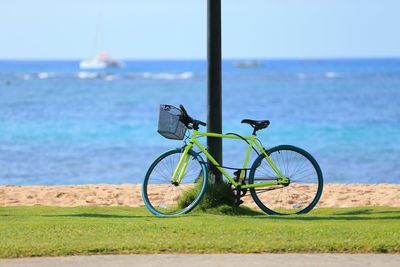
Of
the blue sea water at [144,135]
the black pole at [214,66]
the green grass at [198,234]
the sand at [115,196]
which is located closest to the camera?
the green grass at [198,234]

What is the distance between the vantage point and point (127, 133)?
27.2 m

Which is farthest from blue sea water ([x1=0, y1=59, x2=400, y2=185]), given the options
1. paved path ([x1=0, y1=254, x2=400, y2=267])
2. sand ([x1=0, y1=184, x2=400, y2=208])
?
paved path ([x1=0, y1=254, x2=400, y2=267])

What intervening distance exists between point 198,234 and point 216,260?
3.00 ft

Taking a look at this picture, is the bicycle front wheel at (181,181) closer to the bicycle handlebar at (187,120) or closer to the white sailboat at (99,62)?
the bicycle handlebar at (187,120)

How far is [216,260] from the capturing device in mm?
5621

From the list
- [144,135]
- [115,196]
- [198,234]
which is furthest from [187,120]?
[144,135]

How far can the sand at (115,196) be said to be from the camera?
10688 mm

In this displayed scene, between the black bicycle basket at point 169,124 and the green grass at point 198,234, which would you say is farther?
the black bicycle basket at point 169,124

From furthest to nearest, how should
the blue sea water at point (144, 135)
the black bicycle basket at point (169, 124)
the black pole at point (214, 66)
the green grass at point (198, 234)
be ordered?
the blue sea water at point (144, 135) → the black pole at point (214, 66) → the black bicycle basket at point (169, 124) → the green grass at point (198, 234)

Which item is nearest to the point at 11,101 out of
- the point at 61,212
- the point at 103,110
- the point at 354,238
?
the point at 103,110

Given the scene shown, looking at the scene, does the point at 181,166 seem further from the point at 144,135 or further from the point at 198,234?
the point at 144,135

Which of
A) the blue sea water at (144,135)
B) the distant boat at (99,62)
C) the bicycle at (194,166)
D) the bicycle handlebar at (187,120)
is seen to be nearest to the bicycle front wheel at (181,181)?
the bicycle at (194,166)

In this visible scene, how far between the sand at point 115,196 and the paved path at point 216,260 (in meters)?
4.76

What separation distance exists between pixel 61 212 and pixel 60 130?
66.3 feet
